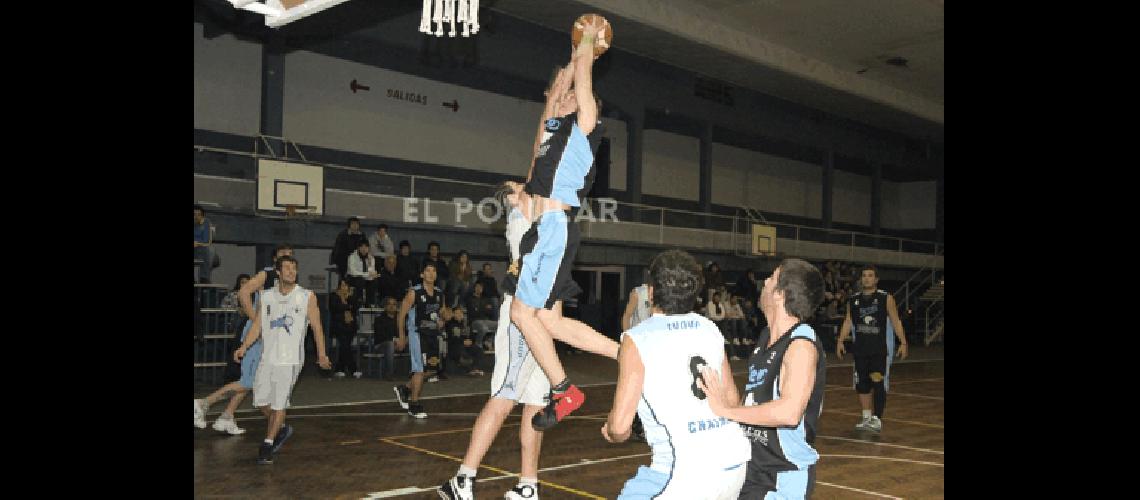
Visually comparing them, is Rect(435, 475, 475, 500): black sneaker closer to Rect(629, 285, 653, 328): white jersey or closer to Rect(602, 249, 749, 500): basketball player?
Rect(602, 249, 749, 500): basketball player

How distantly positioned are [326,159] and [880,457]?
13.9 meters

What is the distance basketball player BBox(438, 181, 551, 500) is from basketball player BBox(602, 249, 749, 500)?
5.13ft

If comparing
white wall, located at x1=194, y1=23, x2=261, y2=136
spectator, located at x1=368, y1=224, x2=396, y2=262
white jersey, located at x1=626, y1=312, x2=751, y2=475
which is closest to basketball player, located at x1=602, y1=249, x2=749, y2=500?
white jersey, located at x1=626, y1=312, x2=751, y2=475

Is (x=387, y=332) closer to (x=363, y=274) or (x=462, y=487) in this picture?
(x=363, y=274)

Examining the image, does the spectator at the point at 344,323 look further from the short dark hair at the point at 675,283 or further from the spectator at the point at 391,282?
the short dark hair at the point at 675,283

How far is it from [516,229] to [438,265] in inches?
398

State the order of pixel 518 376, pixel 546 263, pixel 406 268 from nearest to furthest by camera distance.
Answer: pixel 546 263 → pixel 518 376 → pixel 406 268

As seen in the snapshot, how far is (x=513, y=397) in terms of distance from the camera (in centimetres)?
491

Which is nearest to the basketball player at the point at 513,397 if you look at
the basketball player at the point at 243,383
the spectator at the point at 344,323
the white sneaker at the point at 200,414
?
the basketball player at the point at 243,383

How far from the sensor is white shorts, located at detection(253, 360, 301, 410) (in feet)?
23.1

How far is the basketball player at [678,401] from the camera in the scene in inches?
128

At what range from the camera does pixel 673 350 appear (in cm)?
328

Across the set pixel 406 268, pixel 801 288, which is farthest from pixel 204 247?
pixel 801 288
